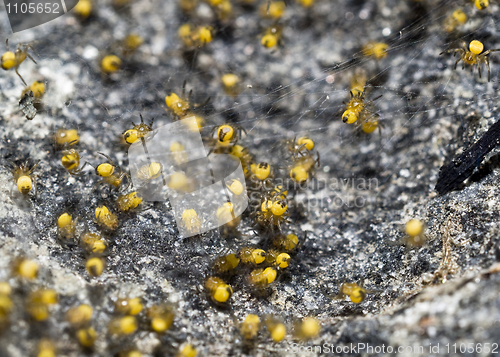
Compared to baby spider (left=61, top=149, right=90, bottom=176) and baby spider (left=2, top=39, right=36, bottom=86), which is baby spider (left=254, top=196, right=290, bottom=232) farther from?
baby spider (left=2, top=39, right=36, bottom=86)

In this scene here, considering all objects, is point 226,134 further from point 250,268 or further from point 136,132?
point 250,268

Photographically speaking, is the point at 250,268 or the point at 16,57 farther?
the point at 16,57

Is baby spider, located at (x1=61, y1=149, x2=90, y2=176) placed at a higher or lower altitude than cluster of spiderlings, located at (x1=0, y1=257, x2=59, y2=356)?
higher

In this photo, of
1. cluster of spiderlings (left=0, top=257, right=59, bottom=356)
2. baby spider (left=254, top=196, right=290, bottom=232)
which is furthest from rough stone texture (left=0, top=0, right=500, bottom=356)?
baby spider (left=254, top=196, right=290, bottom=232)

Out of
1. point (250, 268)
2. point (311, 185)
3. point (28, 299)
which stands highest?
point (28, 299)

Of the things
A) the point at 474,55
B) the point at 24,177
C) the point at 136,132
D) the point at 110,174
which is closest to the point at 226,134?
the point at 136,132

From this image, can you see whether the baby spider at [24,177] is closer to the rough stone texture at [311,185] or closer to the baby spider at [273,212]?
the rough stone texture at [311,185]

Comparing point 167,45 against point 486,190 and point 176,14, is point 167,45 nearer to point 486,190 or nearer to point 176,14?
point 176,14
